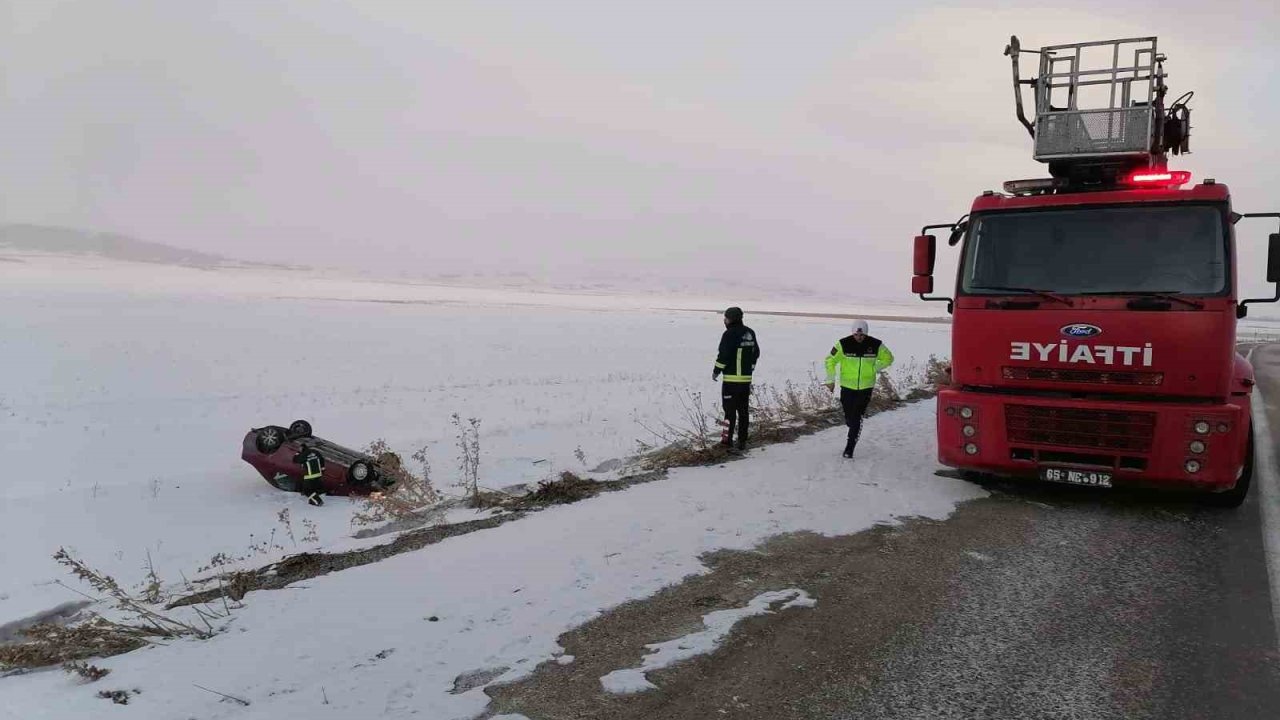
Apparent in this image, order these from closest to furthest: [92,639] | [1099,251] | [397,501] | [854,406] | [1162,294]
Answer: [92,639], [1162,294], [1099,251], [397,501], [854,406]

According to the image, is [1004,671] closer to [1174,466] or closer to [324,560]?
[1174,466]

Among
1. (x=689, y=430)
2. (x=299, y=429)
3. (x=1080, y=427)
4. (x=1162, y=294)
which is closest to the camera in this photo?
(x=1162, y=294)

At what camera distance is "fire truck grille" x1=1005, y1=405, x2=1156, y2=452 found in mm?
6316

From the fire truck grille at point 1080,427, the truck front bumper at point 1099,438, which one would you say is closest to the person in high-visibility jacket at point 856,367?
the truck front bumper at point 1099,438

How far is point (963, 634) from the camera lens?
4000 mm

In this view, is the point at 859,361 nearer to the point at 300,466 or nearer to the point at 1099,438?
the point at 1099,438

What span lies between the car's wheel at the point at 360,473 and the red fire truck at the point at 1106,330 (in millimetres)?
7192

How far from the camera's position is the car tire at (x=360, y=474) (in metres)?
9.76

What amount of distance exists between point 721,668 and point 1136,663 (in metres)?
2.15

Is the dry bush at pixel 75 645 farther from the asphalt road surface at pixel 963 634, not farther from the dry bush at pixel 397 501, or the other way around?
the dry bush at pixel 397 501

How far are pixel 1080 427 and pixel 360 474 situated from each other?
844cm

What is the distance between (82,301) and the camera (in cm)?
4909

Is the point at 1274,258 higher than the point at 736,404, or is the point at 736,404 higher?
the point at 1274,258

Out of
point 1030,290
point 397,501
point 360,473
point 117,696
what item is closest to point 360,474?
point 360,473
